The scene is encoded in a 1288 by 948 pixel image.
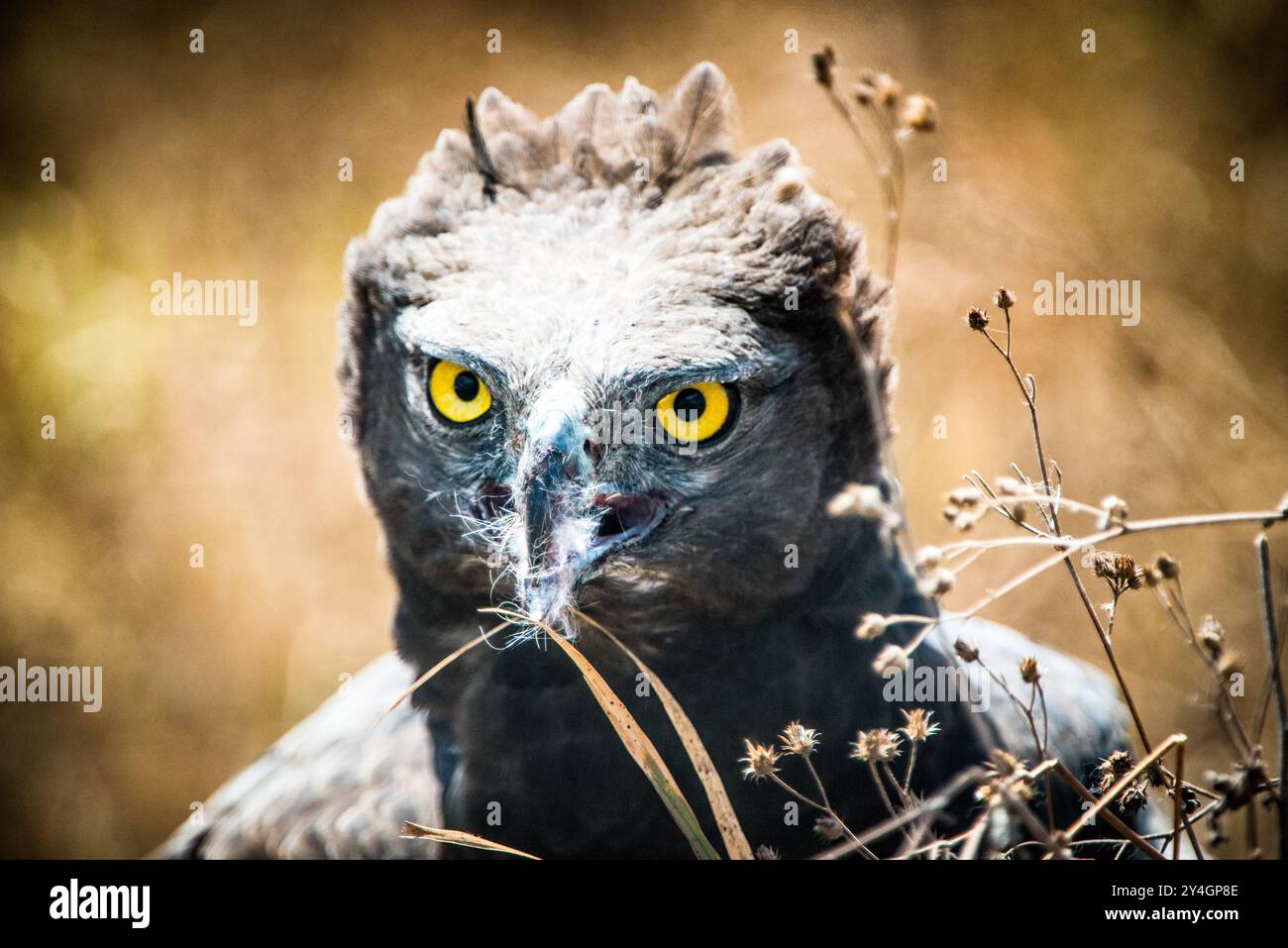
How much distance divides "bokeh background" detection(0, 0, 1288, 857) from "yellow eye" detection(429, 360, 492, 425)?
6.56 ft

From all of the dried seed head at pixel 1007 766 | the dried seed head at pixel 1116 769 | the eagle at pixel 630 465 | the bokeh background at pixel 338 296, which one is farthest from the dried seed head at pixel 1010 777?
the bokeh background at pixel 338 296

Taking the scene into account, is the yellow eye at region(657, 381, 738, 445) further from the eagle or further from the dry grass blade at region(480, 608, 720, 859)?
the dry grass blade at region(480, 608, 720, 859)

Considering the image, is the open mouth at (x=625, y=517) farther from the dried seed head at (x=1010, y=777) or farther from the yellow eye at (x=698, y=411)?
the dried seed head at (x=1010, y=777)

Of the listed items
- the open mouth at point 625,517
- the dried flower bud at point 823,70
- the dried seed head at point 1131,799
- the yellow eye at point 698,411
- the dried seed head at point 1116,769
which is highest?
the dried flower bud at point 823,70

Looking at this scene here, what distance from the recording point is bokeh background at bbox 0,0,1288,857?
4.18m

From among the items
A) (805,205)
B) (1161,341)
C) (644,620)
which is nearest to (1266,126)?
(1161,341)

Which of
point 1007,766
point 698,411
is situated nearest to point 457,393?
point 698,411

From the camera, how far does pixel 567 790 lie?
285cm

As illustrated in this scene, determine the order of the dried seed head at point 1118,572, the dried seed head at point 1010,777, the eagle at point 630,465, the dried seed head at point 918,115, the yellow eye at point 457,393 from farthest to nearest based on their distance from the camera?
the yellow eye at point 457,393, the eagle at point 630,465, the dried seed head at point 918,115, the dried seed head at point 1118,572, the dried seed head at point 1010,777

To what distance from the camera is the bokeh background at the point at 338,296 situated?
13.7 feet

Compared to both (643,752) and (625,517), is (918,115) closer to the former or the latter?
(625,517)

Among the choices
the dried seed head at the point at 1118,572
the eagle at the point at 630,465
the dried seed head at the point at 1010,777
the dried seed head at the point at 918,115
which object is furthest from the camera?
the eagle at the point at 630,465

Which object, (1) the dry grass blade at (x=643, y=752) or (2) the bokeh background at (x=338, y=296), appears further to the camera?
(2) the bokeh background at (x=338, y=296)

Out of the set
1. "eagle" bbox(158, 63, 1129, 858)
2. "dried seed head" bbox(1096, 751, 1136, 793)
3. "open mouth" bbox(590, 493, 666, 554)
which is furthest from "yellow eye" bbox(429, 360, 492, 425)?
"dried seed head" bbox(1096, 751, 1136, 793)
